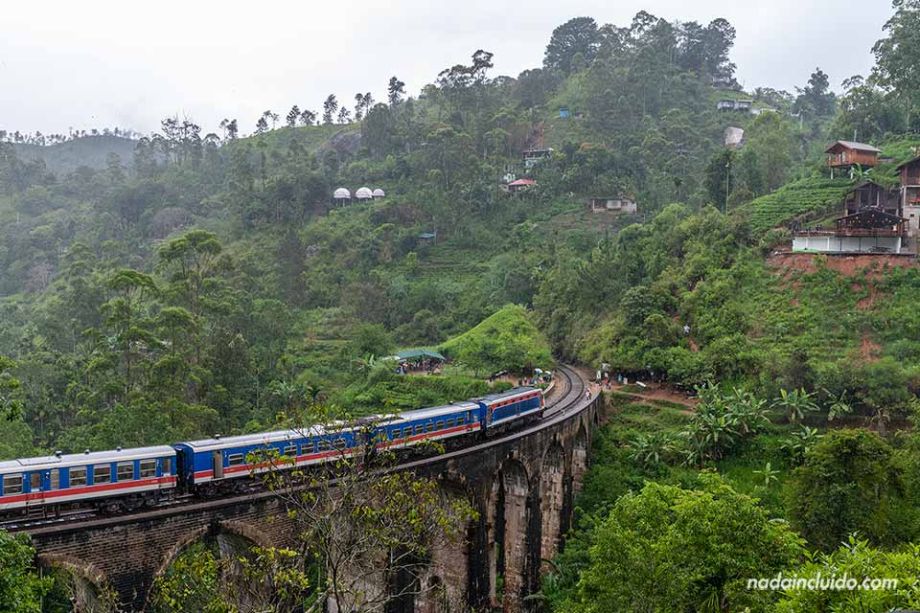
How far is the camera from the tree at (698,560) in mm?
17750

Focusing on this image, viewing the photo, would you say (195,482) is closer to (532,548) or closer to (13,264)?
(532,548)

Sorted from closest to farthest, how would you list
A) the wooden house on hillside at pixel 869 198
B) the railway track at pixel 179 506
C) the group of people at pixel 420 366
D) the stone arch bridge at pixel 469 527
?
the stone arch bridge at pixel 469 527 → the railway track at pixel 179 506 → the wooden house on hillside at pixel 869 198 → the group of people at pixel 420 366

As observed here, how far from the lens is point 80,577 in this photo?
617 inches

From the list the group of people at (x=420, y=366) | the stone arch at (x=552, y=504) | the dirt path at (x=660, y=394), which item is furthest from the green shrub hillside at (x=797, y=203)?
the stone arch at (x=552, y=504)

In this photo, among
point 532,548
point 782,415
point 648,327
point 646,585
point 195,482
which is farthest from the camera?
point 648,327

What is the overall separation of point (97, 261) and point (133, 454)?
62869mm

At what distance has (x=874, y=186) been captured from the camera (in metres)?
48.9

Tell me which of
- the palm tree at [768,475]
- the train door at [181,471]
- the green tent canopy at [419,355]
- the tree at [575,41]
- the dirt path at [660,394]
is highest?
the tree at [575,41]

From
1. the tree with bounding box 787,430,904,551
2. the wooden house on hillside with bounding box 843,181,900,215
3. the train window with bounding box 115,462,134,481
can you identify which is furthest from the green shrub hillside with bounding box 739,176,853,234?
Result: the train window with bounding box 115,462,134,481

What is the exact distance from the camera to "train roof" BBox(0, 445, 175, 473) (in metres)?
17.1

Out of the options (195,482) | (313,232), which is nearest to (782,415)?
(195,482)

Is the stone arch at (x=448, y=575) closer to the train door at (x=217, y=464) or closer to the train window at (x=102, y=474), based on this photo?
the train door at (x=217, y=464)

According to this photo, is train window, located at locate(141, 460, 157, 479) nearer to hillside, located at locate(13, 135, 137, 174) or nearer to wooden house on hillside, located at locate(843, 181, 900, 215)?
wooden house on hillside, located at locate(843, 181, 900, 215)

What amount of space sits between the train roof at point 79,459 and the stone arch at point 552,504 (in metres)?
19.3
